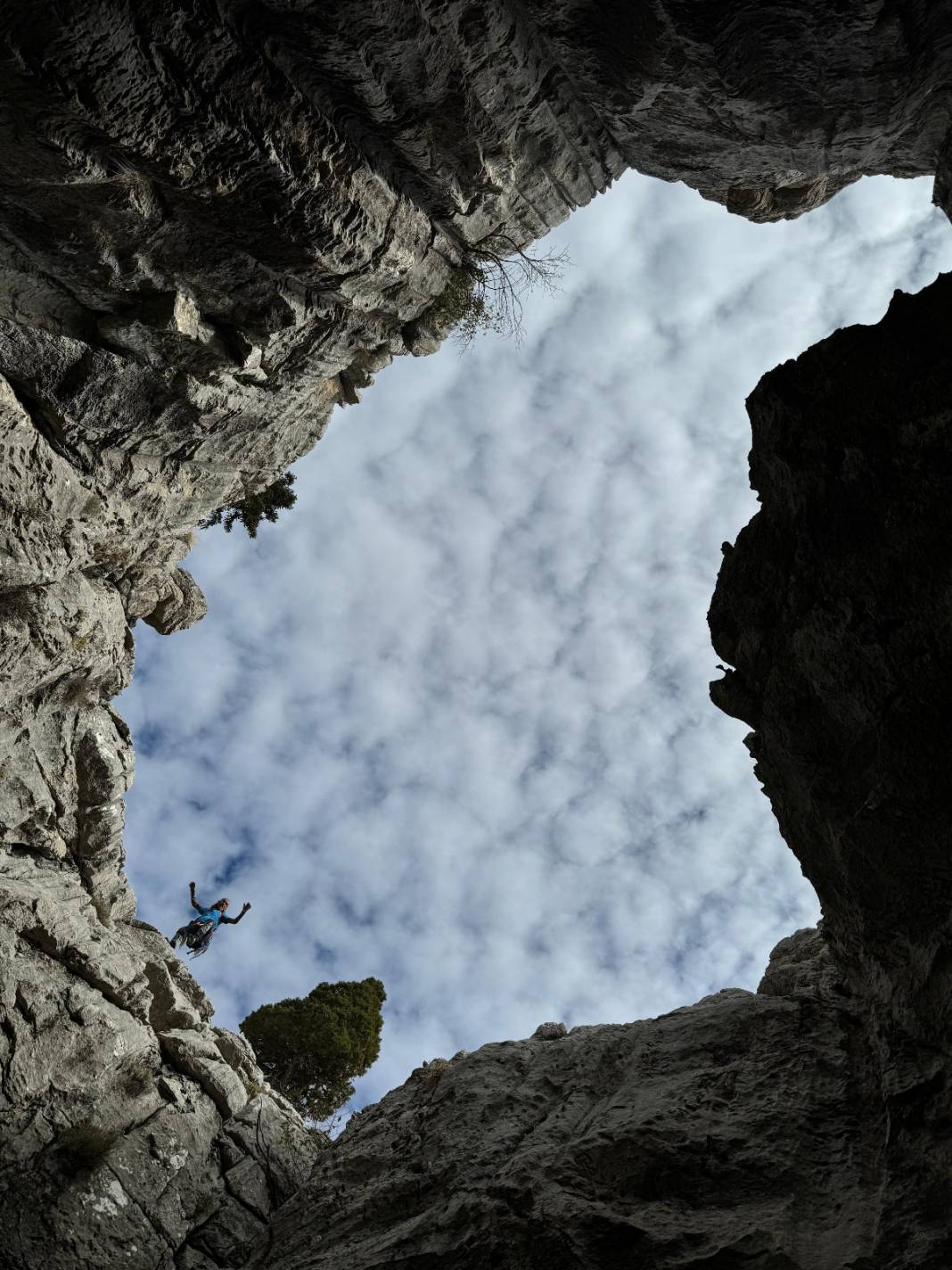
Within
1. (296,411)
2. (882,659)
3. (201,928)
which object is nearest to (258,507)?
(296,411)

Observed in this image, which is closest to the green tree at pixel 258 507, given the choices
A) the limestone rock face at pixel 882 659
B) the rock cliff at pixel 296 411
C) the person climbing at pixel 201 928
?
the rock cliff at pixel 296 411

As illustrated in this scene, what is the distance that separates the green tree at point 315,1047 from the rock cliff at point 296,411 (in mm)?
5393

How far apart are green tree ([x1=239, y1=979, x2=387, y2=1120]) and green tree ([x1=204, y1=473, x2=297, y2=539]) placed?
44.0 feet

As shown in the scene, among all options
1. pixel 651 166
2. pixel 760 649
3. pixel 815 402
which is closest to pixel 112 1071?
pixel 760 649

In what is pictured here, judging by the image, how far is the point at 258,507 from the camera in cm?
2152

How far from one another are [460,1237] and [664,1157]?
8.15 ft

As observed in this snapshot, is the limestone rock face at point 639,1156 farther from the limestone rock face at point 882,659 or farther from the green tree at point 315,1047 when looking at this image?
the green tree at point 315,1047

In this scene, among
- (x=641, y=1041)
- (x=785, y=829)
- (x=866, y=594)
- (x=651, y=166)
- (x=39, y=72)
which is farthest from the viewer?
(x=651, y=166)

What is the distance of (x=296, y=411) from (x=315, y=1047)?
16326mm

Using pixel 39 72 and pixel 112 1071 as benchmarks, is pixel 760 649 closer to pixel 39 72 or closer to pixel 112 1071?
pixel 39 72

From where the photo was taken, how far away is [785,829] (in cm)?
977

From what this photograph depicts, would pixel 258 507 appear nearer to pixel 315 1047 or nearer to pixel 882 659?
pixel 315 1047

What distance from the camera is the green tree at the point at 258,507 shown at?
21.0 meters

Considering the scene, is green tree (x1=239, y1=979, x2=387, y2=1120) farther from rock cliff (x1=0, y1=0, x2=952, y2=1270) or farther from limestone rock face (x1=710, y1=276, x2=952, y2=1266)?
limestone rock face (x1=710, y1=276, x2=952, y2=1266)
